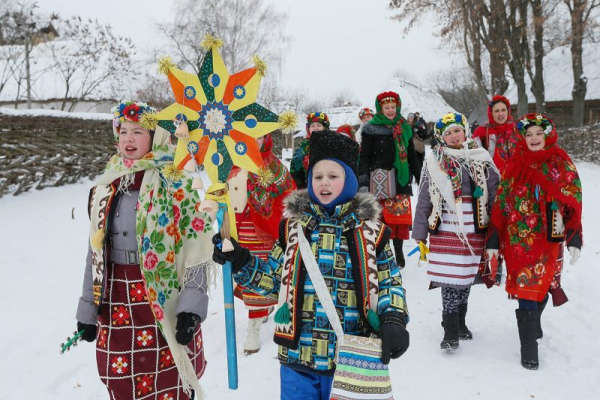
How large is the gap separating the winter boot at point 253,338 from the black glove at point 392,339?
6.97 ft

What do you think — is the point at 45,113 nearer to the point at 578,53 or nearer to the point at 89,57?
the point at 89,57

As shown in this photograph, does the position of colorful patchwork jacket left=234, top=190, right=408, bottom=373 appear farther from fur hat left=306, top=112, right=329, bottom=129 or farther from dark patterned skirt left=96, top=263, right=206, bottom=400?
fur hat left=306, top=112, right=329, bottom=129

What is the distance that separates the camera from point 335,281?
6.66ft

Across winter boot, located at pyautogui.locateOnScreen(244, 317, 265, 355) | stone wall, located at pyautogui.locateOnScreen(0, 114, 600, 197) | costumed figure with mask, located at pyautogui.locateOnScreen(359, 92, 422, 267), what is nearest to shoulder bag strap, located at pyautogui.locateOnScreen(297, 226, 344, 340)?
winter boot, located at pyautogui.locateOnScreen(244, 317, 265, 355)

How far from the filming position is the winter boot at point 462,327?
394 centimetres

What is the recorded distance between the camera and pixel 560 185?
323 cm

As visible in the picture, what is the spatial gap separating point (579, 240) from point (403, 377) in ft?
5.21

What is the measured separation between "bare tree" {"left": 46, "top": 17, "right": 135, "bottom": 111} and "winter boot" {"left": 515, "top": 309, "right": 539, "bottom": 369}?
51.7 ft

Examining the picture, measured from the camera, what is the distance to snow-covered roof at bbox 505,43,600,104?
82.0ft

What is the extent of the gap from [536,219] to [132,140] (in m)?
2.80

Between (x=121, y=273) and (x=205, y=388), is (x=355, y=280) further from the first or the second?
(x=205, y=388)

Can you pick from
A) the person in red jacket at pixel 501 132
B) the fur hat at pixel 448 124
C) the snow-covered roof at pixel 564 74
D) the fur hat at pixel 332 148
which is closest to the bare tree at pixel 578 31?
the snow-covered roof at pixel 564 74

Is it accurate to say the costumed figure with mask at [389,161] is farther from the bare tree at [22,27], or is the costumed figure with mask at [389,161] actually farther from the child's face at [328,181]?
the bare tree at [22,27]

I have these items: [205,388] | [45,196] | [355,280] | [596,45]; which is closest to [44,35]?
[45,196]
